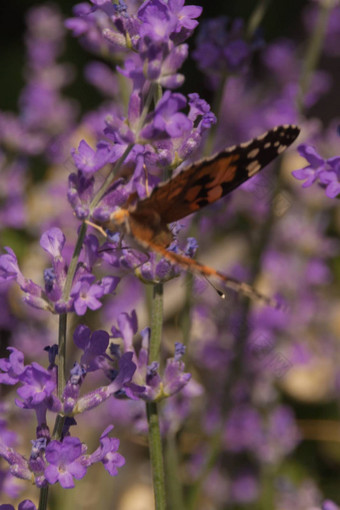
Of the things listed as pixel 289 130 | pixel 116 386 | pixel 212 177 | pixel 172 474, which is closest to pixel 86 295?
pixel 116 386

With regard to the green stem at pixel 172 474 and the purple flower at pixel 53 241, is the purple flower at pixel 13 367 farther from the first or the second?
the green stem at pixel 172 474

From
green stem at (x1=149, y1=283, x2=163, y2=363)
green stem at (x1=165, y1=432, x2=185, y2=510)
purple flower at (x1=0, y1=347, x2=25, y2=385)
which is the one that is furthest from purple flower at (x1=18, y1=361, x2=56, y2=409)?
green stem at (x1=165, y1=432, x2=185, y2=510)

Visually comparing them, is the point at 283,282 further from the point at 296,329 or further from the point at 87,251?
the point at 87,251

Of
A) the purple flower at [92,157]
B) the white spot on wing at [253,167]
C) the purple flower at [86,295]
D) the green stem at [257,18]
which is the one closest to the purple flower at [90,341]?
the purple flower at [86,295]

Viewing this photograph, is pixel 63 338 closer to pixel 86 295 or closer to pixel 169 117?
pixel 86 295

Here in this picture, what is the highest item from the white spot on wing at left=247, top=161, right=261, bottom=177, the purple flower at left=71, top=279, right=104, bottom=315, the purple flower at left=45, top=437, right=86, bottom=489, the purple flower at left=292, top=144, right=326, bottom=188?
the white spot on wing at left=247, top=161, right=261, bottom=177

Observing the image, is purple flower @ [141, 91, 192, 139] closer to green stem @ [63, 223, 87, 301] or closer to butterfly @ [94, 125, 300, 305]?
butterfly @ [94, 125, 300, 305]

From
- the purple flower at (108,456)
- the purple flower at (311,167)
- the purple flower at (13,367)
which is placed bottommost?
the purple flower at (108,456)
